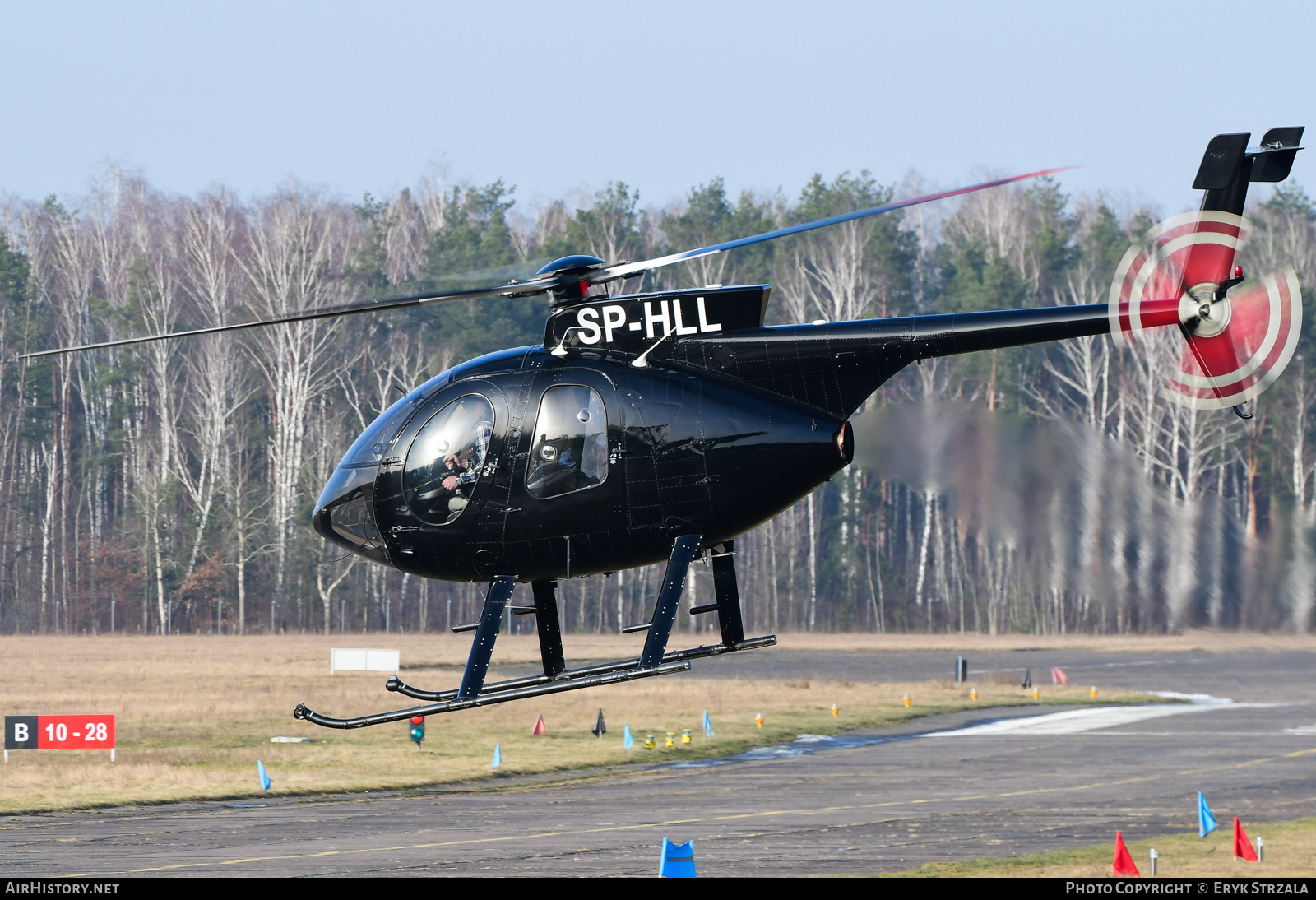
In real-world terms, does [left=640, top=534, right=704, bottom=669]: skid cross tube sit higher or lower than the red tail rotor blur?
lower

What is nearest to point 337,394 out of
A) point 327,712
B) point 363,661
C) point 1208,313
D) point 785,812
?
point 363,661

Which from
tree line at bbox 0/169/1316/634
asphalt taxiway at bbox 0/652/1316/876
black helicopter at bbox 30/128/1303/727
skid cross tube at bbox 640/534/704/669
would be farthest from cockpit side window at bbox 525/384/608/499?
tree line at bbox 0/169/1316/634

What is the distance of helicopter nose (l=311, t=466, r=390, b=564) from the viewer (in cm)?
1460

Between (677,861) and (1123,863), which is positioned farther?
(1123,863)

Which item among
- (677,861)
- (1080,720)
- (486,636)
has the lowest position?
(1080,720)

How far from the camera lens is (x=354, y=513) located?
14.7m

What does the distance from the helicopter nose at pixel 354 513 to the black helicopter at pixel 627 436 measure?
0.13 feet

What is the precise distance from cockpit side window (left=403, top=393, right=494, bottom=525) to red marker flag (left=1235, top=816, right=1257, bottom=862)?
17.1 m

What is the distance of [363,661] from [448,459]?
4506 centimetres

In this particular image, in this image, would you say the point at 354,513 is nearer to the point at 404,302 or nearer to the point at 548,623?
the point at 548,623

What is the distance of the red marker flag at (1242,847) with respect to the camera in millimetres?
25375

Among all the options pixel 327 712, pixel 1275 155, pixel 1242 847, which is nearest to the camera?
pixel 1275 155

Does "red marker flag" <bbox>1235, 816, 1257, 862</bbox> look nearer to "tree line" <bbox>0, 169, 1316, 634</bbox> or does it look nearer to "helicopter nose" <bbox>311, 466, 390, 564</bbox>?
"helicopter nose" <bbox>311, 466, 390, 564</bbox>
